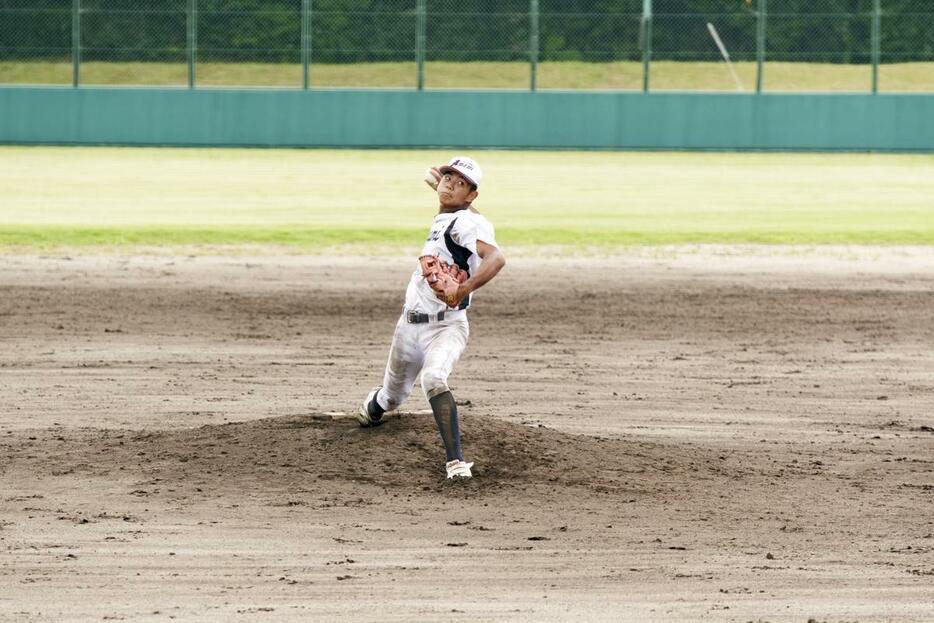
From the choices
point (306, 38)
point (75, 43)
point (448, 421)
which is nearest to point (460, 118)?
point (306, 38)

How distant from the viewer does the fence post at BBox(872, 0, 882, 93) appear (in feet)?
137

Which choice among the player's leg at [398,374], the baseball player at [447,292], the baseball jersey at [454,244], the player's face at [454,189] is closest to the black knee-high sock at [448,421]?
the baseball player at [447,292]

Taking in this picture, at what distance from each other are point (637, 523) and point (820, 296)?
31.6 feet

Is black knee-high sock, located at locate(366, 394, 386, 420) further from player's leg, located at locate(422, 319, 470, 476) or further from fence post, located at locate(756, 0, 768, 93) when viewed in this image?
fence post, located at locate(756, 0, 768, 93)

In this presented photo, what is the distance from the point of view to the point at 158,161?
117 ft

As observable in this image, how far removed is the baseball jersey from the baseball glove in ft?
0.18

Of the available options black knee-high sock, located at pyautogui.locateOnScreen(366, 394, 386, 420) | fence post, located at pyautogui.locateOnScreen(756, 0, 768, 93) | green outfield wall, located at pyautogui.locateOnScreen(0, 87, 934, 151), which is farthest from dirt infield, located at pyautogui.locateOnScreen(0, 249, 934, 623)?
fence post, located at pyautogui.locateOnScreen(756, 0, 768, 93)

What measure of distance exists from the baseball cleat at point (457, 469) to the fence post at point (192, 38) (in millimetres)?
34519

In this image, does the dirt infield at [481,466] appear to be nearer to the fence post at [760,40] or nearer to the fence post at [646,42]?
the fence post at [760,40]

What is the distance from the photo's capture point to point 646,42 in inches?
1695

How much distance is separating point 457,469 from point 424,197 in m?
20.0

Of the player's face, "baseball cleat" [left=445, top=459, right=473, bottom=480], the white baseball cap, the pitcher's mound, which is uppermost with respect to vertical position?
the white baseball cap

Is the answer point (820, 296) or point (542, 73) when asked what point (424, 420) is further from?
point (542, 73)

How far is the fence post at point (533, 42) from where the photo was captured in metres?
41.9
